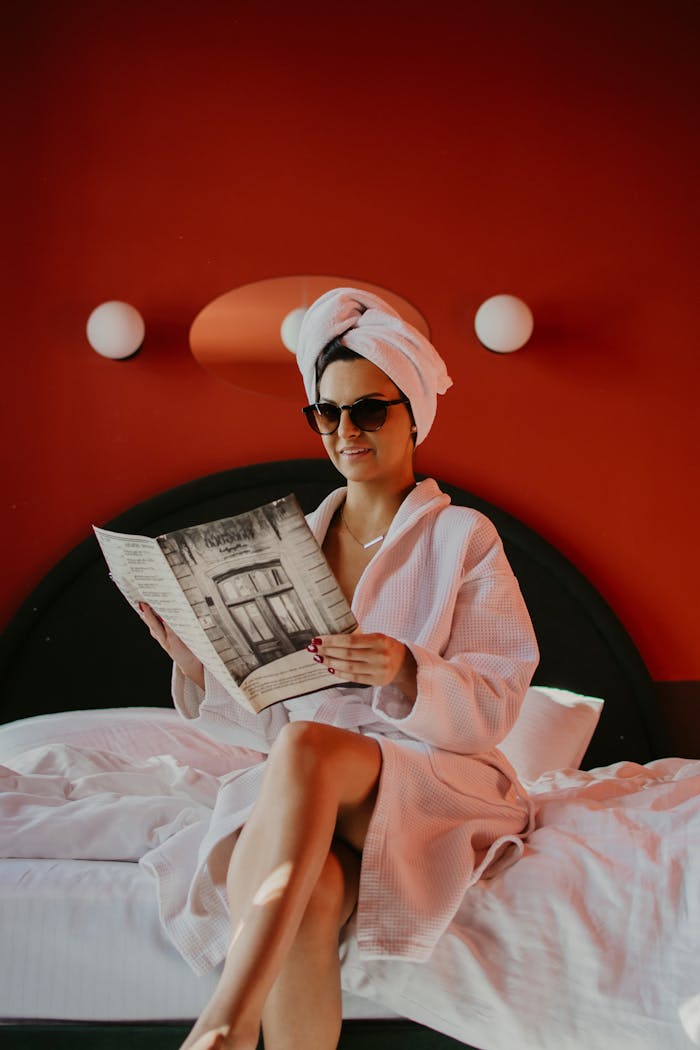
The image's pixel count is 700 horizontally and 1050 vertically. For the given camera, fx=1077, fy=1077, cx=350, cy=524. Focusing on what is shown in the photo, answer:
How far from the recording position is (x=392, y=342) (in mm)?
1920

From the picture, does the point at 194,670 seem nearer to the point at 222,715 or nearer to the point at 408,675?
the point at 222,715

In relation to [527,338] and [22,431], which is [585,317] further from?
[22,431]

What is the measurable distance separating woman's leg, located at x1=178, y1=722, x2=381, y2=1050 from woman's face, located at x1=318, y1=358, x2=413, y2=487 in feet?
1.93

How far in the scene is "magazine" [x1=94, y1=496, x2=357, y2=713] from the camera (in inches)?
57.7

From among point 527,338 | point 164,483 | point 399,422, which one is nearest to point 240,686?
point 399,422

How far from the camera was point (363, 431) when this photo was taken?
1.92 meters

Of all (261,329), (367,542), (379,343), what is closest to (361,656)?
(367,542)

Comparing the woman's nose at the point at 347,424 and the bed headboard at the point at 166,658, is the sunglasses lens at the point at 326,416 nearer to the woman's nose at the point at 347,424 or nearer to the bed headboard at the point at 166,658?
the woman's nose at the point at 347,424

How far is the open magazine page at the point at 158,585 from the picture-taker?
148 centimetres

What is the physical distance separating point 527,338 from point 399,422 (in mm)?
1257

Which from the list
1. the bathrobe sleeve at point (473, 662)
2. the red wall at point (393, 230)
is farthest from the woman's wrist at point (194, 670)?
the red wall at point (393, 230)

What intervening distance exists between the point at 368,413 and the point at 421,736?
0.60 meters

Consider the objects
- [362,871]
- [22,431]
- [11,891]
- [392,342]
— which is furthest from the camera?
[22,431]

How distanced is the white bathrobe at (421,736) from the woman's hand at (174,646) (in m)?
0.03
